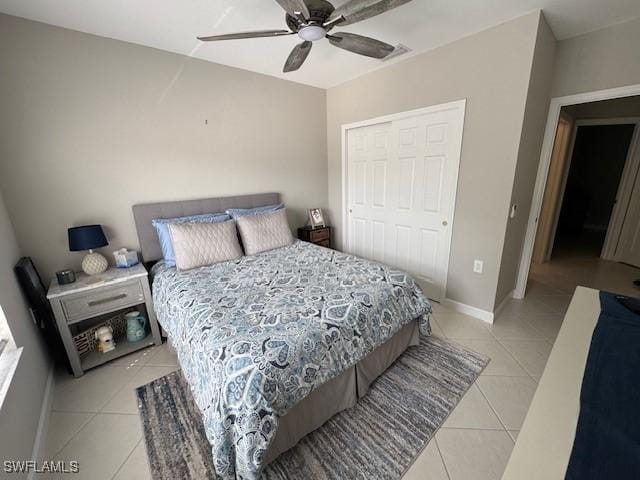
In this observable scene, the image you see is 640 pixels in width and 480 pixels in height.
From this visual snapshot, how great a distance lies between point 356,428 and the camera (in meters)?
1.53

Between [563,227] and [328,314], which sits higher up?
[328,314]

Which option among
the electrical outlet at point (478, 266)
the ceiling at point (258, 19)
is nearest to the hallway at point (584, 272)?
the electrical outlet at point (478, 266)

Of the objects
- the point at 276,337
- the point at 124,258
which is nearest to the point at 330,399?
the point at 276,337

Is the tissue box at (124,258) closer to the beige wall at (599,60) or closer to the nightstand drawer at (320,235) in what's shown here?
the nightstand drawer at (320,235)

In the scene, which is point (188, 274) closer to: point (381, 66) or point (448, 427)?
point (448, 427)

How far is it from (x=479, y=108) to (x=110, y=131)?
10.1 ft

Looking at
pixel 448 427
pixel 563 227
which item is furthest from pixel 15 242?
pixel 563 227

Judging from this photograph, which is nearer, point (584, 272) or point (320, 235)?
point (584, 272)

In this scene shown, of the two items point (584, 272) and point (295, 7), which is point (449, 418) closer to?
point (295, 7)

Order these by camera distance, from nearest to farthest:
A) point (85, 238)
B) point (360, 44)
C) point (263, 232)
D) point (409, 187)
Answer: point (360, 44)
point (85, 238)
point (263, 232)
point (409, 187)

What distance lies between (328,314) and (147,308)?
163cm

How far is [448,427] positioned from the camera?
4.98ft

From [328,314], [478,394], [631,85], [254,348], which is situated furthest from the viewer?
[631,85]

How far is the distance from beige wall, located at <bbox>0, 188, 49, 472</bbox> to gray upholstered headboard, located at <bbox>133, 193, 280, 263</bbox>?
76 centimetres
